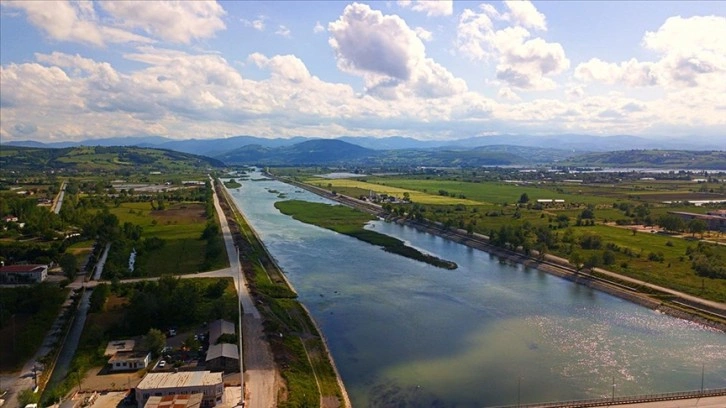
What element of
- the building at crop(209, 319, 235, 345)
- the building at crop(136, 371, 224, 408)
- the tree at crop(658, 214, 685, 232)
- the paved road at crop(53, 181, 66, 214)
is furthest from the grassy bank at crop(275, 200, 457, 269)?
the paved road at crop(53, 181, 66, 214)

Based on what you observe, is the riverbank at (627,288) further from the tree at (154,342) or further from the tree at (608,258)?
the tree at (154,342)

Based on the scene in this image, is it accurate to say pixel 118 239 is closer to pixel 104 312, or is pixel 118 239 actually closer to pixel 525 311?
pixel 104 312

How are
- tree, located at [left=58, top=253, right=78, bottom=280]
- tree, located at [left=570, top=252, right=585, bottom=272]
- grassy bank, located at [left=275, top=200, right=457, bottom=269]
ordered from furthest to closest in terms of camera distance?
1. grassy bank, located at [left=275, top=200, right=457, bottom=269]
2. tree, located at [left=570, top=252, right=585, bottom=272]
3. tree, located at [left=58, top=253, right=78, bottom=280]

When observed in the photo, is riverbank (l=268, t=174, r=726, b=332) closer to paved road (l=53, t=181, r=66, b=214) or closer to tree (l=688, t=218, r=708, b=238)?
tree (l=688, t=218, r=708, b=238)

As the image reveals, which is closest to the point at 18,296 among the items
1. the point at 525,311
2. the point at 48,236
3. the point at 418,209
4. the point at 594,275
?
the point at 48,236

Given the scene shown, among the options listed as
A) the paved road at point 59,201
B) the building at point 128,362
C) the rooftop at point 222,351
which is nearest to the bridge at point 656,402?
the rooftop at point 222,351

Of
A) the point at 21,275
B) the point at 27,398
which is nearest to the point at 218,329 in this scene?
the point at 27,398
